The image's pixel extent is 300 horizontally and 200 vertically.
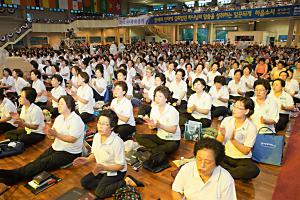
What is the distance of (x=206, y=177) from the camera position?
1943 mm

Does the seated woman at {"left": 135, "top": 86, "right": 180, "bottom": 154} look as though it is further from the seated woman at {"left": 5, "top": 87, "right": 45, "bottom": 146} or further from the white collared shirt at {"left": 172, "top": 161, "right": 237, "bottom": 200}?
the seated woman at {"left": 5, "top": 87, "right": 45, "bottom": 146}

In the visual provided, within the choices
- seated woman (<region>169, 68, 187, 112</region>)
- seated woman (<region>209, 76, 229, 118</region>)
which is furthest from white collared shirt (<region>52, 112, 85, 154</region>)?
seated woman (<region>209, 76, 229, 118</region>)

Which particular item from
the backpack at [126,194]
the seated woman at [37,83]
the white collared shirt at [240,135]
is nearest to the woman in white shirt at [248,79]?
the white collared shirt at [240,135]

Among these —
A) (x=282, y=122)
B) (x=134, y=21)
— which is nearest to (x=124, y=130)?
(x=282, y=122)

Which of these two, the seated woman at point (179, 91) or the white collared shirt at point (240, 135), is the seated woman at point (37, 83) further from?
the white collared shirt at point (240, 135)

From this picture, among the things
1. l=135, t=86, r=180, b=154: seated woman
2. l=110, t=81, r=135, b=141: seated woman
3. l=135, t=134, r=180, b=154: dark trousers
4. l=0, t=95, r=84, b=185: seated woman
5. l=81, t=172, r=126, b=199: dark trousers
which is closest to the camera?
l=81, t=172, r=126, b=199: dark trousers

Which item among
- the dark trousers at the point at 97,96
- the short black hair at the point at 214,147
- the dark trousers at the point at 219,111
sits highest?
the short black hair at the point at 214,147

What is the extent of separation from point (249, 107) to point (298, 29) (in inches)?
650

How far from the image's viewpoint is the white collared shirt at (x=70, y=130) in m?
3.32

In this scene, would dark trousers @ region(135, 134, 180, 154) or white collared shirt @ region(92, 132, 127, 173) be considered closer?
white collared shirt @ region(92, 132, 127, 173)

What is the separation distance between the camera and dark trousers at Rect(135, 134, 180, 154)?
12.2ft

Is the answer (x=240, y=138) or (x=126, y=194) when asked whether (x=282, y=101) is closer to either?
(x=240, y=138)

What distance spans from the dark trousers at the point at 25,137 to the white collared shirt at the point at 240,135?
328 centimetres

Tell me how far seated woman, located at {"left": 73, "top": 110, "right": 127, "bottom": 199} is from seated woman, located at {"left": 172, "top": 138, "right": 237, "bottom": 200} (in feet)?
3.00
